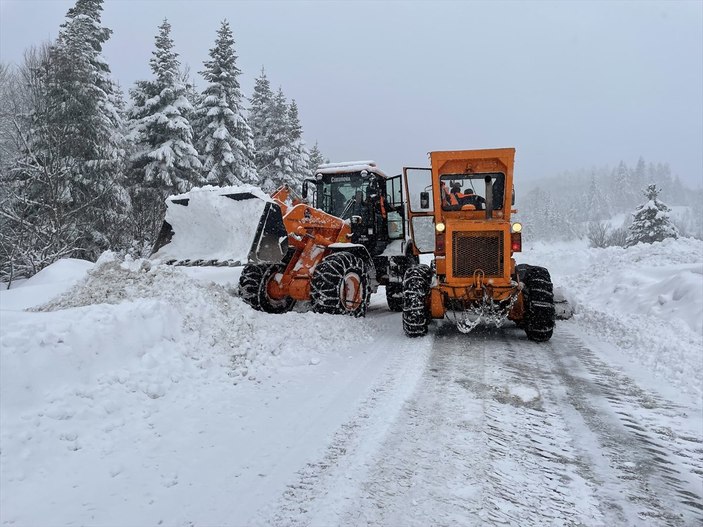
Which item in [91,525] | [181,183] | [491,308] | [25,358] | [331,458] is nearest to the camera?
[91,525]

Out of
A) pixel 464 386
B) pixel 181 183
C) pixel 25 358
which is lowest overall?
pixel 464 386

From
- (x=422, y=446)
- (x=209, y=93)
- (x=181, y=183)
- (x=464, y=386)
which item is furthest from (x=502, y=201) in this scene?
(x=209, y=93)

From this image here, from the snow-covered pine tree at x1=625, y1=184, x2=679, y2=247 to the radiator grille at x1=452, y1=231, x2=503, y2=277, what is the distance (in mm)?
33573

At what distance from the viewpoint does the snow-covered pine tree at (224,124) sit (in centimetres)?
2350

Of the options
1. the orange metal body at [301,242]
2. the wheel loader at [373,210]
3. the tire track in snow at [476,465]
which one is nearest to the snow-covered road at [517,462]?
the tire track in snow at [476,465]

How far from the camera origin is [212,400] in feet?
14.1

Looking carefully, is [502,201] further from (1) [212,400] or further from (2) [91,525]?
(2) [91,525]

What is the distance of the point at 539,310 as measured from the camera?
704 centimetres

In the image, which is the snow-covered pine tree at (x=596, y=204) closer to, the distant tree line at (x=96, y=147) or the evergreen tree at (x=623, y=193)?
the evergreen tree at (x=623, y=193)

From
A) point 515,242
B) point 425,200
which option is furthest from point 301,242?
point 515,242

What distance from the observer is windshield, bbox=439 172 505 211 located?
26.1 feet

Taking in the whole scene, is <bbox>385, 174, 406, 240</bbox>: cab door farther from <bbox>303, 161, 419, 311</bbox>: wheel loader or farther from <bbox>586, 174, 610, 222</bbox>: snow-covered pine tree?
<bbox>586, 174, 610, 222</bbox>: snow-covered pine tree

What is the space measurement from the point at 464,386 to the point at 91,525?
3.52 metres

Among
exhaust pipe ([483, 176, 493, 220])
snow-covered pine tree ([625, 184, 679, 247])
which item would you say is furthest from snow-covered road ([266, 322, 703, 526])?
snow-covered pine tree ([625, 184, 679, 247])
